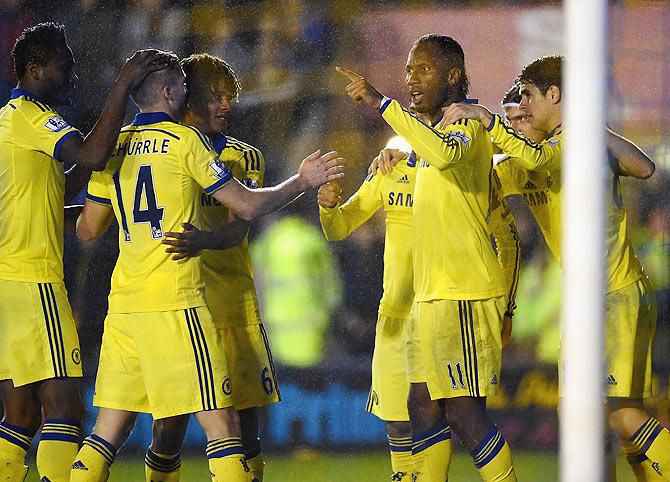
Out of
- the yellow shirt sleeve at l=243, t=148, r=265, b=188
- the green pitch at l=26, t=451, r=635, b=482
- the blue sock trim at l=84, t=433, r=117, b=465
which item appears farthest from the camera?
the green pitch at l=26, t=451, r=635, b=482

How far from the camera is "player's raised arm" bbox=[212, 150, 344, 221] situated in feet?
16.3

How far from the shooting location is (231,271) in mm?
5758

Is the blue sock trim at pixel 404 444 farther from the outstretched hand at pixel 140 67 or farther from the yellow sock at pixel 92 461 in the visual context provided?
the outstretched hand at pixel 140 67

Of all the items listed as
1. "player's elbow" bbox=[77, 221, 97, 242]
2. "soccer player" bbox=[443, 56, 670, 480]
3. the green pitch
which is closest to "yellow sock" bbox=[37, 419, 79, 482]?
"player's elbow" bbox=[77, 221, 97, 242]

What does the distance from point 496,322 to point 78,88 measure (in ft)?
9.14

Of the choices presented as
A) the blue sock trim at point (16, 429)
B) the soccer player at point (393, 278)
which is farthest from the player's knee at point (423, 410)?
the blue sock trim at point (16, 429)

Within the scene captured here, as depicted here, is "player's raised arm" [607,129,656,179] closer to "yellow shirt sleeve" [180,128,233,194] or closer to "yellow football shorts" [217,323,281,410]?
"yellow shirt sleeve" [180,128,233,194]

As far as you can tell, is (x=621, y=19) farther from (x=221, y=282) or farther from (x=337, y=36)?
(x=221, y=282)

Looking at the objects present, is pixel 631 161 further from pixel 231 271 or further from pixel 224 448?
pixel 224 448

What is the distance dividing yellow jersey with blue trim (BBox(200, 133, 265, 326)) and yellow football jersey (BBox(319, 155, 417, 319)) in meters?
0.38

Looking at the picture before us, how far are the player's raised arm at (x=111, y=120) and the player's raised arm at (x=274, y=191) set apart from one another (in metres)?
0.45

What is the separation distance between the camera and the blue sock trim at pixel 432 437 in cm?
530

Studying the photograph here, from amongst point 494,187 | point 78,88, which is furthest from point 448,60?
point 78,88

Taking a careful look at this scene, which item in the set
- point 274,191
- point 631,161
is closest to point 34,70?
point 274,191
